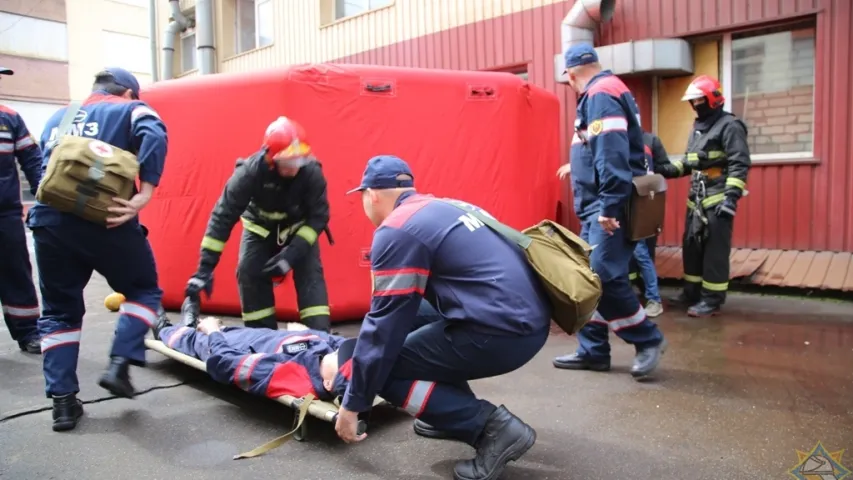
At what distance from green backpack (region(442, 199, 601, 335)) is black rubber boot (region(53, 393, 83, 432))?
2191mm

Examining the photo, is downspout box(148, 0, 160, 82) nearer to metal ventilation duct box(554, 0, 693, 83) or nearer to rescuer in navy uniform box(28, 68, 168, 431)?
metal ventilation duct box(554, 0, 693, 83)

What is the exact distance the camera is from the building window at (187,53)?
14820mm

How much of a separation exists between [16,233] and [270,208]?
6.78ft

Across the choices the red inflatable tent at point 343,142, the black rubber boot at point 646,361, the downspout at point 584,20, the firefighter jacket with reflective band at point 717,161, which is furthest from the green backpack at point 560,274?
the downspout at point 584,20

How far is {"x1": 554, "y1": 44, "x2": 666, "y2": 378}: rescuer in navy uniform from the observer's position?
3.54m

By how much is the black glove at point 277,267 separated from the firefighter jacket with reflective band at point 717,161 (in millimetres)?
3522

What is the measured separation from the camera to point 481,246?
231cm

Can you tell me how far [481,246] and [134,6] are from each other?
102 feet

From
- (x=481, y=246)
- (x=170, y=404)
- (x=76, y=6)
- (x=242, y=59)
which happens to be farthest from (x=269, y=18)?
(x=76, y=6)

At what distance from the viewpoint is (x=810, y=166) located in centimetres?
604

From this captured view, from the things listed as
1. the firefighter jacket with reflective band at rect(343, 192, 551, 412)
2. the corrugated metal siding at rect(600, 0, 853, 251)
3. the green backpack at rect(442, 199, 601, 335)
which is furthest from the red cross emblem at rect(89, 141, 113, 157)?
the corrugated metal siding at rect(600, 0, 853, 251)

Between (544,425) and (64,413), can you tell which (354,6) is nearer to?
(64,413)

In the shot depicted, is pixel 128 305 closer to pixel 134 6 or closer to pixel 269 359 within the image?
pixel 269 359

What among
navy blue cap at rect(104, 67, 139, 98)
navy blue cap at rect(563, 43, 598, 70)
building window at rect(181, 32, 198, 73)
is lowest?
navy blue cap at rect(104, 67, 139, 98)
